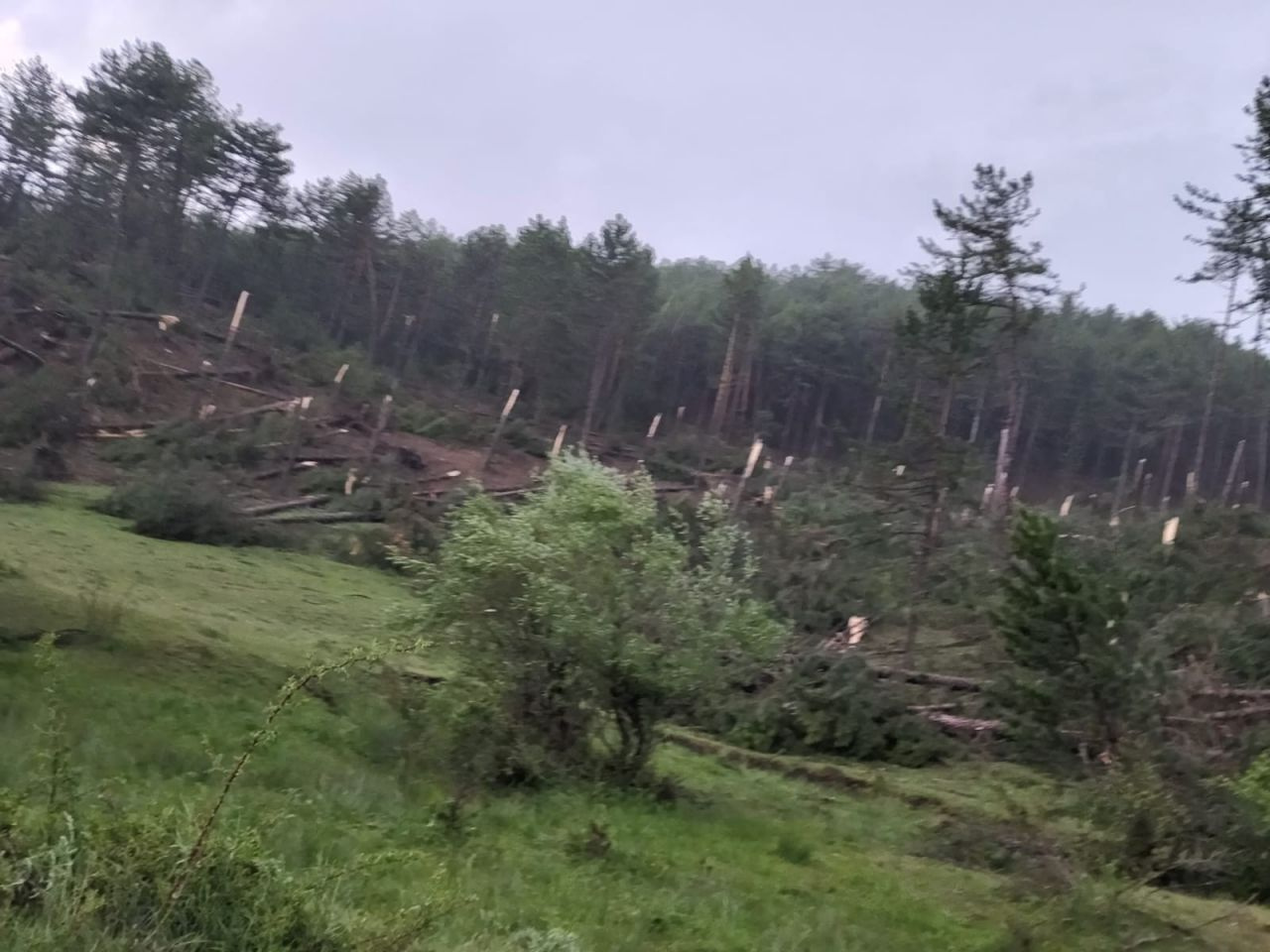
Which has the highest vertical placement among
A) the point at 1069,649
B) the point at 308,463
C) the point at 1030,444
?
the point at 1030,444

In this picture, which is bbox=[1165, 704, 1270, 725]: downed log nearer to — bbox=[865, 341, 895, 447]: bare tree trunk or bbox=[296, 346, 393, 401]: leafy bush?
bbox=[296, 346, 393, 401]: leafy bush

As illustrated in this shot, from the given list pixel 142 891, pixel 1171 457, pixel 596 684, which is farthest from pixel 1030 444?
pixel 142 891

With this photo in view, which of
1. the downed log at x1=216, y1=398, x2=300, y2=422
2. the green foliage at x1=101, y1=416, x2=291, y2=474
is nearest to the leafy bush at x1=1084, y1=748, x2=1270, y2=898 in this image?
the green foliage at x1=101, y1=416, x2=291, y2=474

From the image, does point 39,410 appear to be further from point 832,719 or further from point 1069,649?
point 1069,649

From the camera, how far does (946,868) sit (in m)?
11.3

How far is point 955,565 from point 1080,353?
1697 inches

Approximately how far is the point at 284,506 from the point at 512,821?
21.6 meters

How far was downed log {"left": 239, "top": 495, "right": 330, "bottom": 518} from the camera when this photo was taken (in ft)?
92.9

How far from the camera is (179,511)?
24656 millimetres

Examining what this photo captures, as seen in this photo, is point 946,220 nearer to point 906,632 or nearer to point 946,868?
point 906,632

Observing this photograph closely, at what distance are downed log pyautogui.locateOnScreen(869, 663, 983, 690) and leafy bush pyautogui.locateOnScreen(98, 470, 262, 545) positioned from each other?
15.1 metres

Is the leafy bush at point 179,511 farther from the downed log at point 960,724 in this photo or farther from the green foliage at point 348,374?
the green foliage at point 348,374

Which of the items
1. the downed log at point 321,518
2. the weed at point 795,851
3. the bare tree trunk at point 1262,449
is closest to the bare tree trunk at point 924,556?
the weed at point 795,851

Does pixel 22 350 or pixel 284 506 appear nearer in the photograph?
pixel 284 506
